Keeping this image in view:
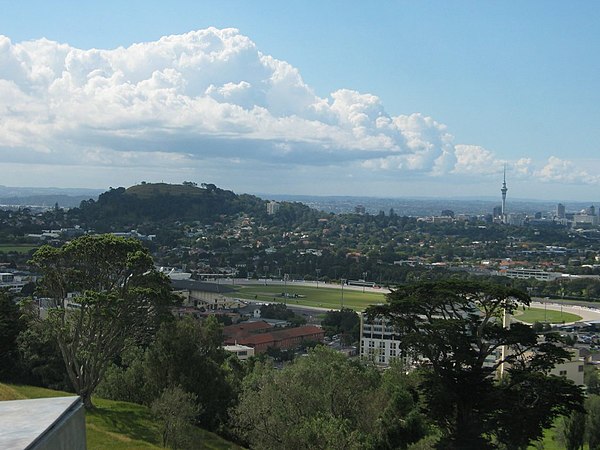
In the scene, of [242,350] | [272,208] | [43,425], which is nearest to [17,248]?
[242,350]

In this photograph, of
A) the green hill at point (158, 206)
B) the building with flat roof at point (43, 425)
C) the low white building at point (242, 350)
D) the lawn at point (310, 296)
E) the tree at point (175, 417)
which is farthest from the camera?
the green hill at point (158, 206)

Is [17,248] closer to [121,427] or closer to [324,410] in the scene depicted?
[121,427]

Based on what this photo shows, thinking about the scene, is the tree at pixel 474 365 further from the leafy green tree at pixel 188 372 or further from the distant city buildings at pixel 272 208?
the distant city buildings at pixel 272 208

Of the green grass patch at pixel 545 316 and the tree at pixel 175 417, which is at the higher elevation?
the tree at pixel 175 417

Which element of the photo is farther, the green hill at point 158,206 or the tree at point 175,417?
the green hill at point 158,206

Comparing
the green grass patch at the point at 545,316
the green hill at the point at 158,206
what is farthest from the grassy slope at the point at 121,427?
the green hill at the point at 158,206

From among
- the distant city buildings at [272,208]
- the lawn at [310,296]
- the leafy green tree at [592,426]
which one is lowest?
the lawn at [310,296]

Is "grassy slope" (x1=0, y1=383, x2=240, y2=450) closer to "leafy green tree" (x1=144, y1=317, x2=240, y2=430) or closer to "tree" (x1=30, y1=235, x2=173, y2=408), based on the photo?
"leafy green tree" (x1=144, y1=317, x2=240, y2=430)
